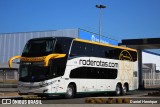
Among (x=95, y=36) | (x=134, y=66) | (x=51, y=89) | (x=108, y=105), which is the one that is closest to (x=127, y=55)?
(x=134, y=66)

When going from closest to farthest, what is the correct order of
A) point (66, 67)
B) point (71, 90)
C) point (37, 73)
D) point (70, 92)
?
point (37, 73), point (66, 67), point (70, 92), point (71, 90)

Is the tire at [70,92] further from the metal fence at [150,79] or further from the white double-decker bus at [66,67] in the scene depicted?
the metal fence at [150,79]

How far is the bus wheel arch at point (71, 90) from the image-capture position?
23.1 m

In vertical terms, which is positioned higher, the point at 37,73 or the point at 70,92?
the point at 37,73

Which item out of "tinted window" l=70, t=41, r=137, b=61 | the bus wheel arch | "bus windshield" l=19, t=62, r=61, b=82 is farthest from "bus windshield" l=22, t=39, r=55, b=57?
the bus wheel arch

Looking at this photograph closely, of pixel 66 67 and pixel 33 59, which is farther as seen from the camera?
pixel 66 67

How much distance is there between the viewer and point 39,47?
22.3 metres

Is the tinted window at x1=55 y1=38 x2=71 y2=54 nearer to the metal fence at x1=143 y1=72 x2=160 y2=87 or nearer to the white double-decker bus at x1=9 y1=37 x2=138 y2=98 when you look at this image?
the white double-decker bus at x1=9 y1=37 x2=138 y2=98

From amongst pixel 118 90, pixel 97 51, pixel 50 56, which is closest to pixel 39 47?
pixel 50 56

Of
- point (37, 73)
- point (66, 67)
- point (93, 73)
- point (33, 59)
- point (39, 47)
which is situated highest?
point (39, 47)

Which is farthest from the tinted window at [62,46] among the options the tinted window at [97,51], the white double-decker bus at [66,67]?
the tinted window at [97,51]

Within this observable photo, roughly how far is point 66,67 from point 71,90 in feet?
6.09

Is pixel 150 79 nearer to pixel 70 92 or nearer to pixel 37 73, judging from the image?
pixel 70 92

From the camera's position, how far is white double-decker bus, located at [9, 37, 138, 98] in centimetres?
2166
